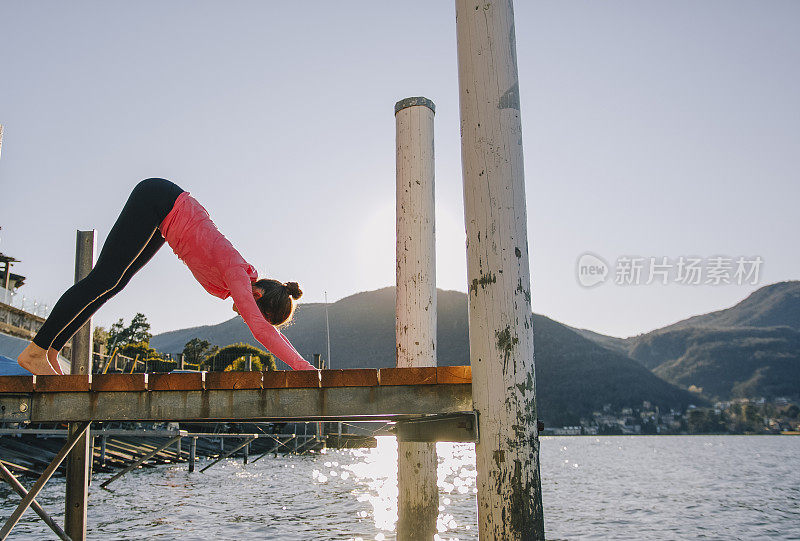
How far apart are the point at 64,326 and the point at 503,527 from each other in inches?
122

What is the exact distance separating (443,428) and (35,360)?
9.47 ft

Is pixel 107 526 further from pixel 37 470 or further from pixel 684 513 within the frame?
pixel 684 513

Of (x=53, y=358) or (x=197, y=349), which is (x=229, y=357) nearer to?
(x=197, y=349)

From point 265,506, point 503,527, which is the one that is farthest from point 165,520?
point 503,527

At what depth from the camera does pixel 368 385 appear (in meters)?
4.32

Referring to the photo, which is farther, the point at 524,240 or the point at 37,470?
the point at 37,470

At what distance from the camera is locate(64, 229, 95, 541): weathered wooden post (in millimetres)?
6660

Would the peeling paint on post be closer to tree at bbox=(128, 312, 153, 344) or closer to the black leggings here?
the black leggings

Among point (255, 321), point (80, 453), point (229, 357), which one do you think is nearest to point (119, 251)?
point (255, 321)

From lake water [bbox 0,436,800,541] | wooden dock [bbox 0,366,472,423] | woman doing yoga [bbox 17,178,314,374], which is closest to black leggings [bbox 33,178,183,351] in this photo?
woman doing yoga [bbox 17,178,314,374]

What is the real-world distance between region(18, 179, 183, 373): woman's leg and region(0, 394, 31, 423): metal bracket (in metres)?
0.55

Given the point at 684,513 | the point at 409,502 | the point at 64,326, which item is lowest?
the point at 684,513

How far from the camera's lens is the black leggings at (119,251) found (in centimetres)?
437

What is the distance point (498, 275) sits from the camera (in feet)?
12.6
